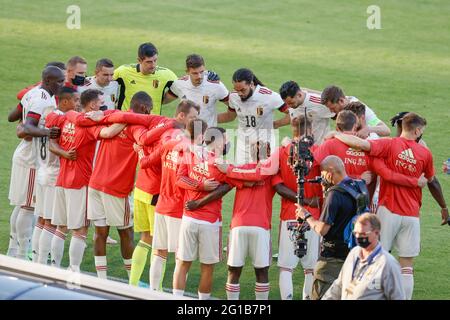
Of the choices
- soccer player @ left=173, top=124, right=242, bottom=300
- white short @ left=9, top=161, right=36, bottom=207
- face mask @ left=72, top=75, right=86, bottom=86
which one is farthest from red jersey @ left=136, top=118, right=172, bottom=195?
face mask @ left=72, top=75, right=86, bottom=86

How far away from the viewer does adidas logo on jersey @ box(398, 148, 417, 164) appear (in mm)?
8656

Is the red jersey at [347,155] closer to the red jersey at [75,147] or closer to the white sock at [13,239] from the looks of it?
the red jersey at [75,147]

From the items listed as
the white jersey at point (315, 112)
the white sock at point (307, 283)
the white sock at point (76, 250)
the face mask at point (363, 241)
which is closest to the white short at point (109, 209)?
the white sock at point (76, 250)

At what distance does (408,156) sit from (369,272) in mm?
2219

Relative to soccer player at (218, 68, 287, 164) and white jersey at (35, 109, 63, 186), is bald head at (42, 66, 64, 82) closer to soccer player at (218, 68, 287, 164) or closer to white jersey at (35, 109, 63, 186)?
white jersey at (35, 109, 63, 186)

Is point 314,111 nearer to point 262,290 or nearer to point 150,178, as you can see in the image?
point 150,178

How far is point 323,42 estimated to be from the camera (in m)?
18.7

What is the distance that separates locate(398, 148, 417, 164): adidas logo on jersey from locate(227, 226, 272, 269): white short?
1.26 m

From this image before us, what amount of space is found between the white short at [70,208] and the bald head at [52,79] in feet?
3.24

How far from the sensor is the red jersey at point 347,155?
8.60 m
